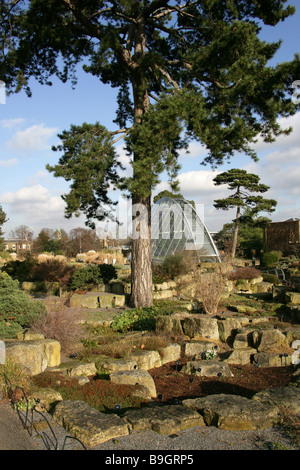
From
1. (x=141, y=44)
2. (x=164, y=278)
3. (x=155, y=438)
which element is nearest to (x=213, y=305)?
(x=164, y=278)

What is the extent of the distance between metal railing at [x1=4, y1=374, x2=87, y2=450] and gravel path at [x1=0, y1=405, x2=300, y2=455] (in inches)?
0.4

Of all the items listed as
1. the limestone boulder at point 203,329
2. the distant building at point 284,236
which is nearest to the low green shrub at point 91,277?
the limestone boulder at point 203,329

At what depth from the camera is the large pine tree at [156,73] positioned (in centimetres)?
959

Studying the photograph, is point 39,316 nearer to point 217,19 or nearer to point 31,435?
point 31,435

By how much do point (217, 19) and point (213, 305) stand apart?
24.6ft

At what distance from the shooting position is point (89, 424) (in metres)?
3.71

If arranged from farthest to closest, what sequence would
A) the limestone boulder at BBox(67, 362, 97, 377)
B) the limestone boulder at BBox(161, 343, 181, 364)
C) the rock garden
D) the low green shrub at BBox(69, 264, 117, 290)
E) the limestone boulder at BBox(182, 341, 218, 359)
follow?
1. the low green shrub at BBox(69, 264, 117, 290)
2. the limestone boulder at BBox(182, 341, 218, 359)
3. the limestone boulder at BBox(161, 343, 181, 364)
4. the limestone boulder at BBox(67, 362, 97, 377)
5. the rock garden

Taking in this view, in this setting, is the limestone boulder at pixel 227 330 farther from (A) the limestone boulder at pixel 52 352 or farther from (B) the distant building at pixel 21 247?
(B) the distant building at pixel 21 247

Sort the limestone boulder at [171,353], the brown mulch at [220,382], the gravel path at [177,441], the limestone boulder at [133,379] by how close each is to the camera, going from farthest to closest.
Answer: the limestone boulder at [171,353], the limestone boulder at [133,379], the brown mulch at [220,382], the gravel path at [177,441]

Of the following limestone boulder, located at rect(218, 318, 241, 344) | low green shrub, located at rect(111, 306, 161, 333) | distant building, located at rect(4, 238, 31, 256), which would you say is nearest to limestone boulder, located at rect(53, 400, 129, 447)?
limestone boulder, located at rect(218, 318, 241, 344)

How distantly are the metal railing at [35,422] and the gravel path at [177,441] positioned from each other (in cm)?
1

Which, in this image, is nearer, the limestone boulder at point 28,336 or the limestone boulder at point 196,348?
the limestone boulder at point 28,336

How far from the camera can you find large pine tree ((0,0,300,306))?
959cm

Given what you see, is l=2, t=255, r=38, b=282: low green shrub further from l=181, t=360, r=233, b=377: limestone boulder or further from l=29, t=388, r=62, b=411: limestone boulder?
l=29, t=388, r=62, b=411: limestone boulder
